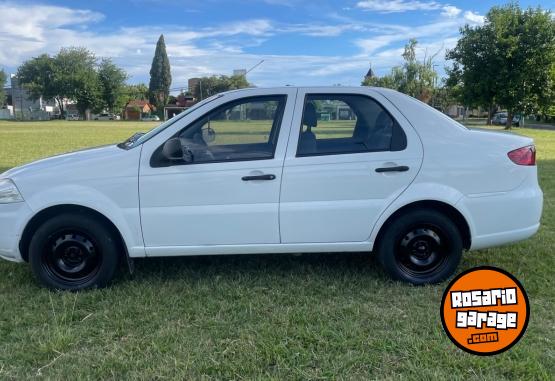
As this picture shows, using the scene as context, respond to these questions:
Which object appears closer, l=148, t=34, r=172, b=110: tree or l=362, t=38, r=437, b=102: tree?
l=362, t=38, r=437, b=102: tree

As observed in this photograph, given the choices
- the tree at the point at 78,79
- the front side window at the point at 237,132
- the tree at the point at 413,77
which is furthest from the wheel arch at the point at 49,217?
the tree at the point at 78,79

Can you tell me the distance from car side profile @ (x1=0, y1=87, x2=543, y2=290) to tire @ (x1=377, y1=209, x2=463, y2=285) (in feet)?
0.03

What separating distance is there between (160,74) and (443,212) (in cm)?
10203

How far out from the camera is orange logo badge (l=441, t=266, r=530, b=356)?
2.11 meters

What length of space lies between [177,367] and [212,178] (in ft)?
5.02

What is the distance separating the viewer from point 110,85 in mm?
89312

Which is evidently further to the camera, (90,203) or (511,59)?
(511,59)

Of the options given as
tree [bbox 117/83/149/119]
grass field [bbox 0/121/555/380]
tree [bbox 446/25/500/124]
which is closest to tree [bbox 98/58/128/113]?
tree [bbox 117/83/149/119]

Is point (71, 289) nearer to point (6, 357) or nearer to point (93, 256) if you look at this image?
point (93, 256)

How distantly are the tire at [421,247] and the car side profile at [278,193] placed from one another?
0.03ft

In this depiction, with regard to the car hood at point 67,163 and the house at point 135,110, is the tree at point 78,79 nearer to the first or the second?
the house at point 135,110

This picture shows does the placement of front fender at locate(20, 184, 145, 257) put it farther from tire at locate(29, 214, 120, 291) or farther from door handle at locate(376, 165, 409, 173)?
door handle at locate(376, 165, 409, 173)

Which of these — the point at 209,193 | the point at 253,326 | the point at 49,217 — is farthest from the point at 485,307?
the point at 49,217

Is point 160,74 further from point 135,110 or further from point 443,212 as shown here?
point 443,212
